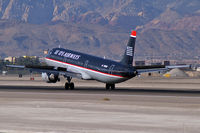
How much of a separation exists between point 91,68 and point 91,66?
0.29 meters

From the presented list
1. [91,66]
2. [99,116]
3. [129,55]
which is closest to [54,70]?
[91,66]

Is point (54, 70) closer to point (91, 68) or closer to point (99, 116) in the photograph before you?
point (91, 68)

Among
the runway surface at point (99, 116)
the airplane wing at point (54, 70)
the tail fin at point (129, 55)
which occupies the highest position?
the tail fin at point (129, 55)

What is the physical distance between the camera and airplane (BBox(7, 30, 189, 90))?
71812 mm

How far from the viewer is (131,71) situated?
7081 centimetres

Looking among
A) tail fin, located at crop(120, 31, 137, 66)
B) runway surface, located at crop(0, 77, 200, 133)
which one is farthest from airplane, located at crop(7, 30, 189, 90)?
runway surface, located at crop(0, 77, 200, 133)

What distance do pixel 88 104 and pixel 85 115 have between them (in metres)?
8.94

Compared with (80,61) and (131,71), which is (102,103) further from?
(80,61)

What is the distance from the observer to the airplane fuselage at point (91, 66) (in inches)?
2810

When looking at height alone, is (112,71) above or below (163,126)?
above

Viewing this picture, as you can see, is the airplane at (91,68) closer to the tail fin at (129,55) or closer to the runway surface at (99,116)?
the tail fin at (129,55)

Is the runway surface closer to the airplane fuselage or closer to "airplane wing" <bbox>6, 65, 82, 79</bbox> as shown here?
the airplane fuselage

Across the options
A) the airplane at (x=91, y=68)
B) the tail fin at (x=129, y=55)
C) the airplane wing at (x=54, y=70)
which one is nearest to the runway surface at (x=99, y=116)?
the airplane at (x=91, y=68)

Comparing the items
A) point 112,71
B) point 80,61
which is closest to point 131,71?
point 112,71
